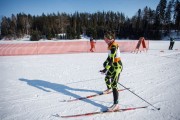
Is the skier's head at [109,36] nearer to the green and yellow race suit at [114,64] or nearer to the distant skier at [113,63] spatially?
the distant skier at [113,63]

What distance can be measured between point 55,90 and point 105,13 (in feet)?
346

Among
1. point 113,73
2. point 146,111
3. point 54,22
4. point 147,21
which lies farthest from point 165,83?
point 54,22

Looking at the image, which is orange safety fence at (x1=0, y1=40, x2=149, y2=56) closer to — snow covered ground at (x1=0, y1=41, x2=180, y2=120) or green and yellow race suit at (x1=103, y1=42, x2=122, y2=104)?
snow covered ground at (x1=0, y1=41, x2=180, y2=120)

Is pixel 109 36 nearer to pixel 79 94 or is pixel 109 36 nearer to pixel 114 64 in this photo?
pixel 114 64

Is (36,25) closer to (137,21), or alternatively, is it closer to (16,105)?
(137,21)

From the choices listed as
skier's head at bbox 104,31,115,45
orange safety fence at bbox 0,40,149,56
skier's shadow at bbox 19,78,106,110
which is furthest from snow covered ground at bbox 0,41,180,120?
orange safety fence at bbox 0,40,149,56

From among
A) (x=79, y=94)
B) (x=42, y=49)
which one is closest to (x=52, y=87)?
(x=79, y=94)

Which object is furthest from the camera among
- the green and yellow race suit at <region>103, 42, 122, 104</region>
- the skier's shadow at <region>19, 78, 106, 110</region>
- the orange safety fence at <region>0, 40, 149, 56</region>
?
the orange safety fence at <region>0, 40, 149, 56</region>

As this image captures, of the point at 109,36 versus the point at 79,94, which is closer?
the point at 109,36

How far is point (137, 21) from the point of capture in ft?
247

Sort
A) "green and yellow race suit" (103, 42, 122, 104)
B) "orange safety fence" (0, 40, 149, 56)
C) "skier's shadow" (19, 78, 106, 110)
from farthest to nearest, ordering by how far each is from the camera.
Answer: "orange safety fence" (0, 40, 149, 56) < "skier's shadow" (19, 78, 106, 110) < "green and yellow race suit" (103, 42, 122, 104)

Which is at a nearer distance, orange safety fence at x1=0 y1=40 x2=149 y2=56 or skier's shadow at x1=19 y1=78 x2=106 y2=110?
skier's shadow at x1=19 y1=78 x2=106 y2=110

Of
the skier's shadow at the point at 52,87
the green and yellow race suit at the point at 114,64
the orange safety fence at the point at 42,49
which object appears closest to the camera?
the green and yellow race suit at the point at 114,64

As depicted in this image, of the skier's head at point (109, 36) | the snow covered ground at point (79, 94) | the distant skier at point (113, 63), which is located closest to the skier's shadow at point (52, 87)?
the snow covered ground at point (79, 94)
